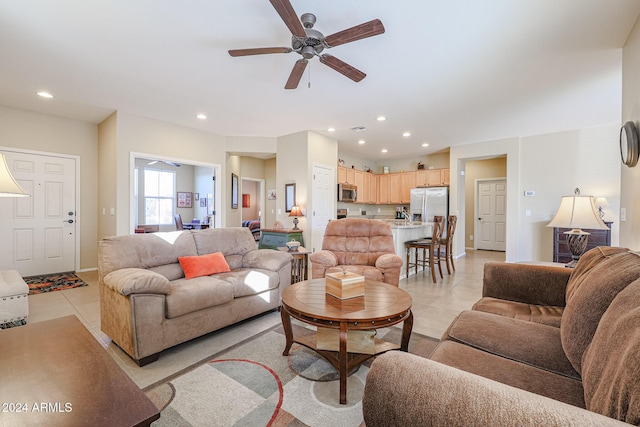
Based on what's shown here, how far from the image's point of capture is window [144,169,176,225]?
863 centimetres

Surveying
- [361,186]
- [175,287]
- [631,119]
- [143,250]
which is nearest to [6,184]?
[143,250]

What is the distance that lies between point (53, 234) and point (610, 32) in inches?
302

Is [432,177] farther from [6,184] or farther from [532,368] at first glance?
[6,184]

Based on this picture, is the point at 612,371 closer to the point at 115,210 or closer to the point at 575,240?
the point at 575,240

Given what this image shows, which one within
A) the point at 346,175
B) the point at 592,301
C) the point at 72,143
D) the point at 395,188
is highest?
the point at 72,143

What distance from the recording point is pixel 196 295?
7.32ft

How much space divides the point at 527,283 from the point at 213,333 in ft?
8.49

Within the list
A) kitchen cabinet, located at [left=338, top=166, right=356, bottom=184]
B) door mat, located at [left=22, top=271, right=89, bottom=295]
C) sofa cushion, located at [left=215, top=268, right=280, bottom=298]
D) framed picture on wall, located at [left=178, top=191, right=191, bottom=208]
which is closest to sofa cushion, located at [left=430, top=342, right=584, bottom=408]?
sofa cushion, located at [left=215, top=268, right=280, bottom=298]

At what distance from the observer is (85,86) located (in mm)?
3514

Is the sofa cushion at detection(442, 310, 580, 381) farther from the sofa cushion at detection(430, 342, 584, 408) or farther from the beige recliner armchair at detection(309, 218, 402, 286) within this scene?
the beige recliner armchair at detection(309, 218, 402, 286)

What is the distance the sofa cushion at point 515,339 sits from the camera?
1.21 m

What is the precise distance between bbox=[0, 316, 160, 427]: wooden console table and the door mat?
334 cm

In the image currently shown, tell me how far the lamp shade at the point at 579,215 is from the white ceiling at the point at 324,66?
4.76 feet

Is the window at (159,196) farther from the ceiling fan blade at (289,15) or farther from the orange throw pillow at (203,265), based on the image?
the ceiling fan blade at (289,15)
